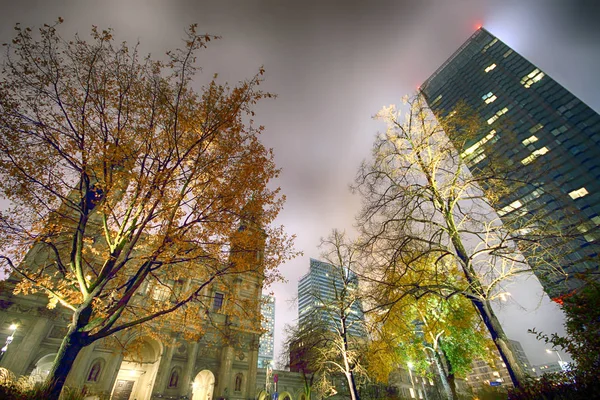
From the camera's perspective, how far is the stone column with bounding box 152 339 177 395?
2172 centimetres

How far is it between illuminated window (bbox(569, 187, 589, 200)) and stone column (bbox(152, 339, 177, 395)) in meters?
72.9

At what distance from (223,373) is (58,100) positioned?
2810cm

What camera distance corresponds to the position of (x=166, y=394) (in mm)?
22109

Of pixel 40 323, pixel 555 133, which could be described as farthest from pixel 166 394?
pixel 555 133

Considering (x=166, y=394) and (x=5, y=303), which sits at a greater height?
(x=5, y=303)

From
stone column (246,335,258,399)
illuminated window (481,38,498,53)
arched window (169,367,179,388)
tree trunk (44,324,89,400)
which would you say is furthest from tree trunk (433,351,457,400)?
illuminated window (481,38,498,53)

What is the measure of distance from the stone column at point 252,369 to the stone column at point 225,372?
2.07 metres

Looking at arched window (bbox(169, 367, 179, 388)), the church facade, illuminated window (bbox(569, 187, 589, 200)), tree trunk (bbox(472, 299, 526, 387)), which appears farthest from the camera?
illuminated window (bbox(569, 187, 589, 200))

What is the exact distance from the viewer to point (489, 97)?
64500 millimetres

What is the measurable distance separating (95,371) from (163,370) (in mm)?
5357

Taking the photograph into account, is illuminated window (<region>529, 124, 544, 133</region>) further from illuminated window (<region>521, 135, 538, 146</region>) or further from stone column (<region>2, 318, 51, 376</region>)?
stone column (<region>2, 318, 51, 376</region>)

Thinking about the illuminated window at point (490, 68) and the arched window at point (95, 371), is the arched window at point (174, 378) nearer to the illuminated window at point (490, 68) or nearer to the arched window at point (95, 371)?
the arched window at point (95, 371)

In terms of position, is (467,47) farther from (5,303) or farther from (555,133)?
(5,303)

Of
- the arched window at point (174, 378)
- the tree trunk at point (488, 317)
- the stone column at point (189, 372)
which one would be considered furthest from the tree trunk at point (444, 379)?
the arched window at point (174, 378)
